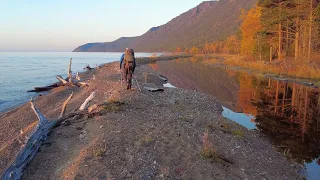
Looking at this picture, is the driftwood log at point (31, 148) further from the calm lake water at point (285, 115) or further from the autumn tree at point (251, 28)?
the autumn tree at point (251, 28)

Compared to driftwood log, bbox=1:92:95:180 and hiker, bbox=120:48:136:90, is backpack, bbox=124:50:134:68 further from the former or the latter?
driftwood log, bbox=1:92:95:180

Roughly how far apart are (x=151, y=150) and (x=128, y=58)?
33.1ft

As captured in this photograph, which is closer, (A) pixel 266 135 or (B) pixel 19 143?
(B) pixel 19 143

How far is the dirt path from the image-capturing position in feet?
26.8

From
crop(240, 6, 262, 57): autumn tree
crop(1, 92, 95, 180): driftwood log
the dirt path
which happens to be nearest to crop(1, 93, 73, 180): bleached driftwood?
crop(1, 92, 95, 180): driftwood log

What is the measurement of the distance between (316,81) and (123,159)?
102 feet

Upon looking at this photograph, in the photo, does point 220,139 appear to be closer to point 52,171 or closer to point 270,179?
point 270,179

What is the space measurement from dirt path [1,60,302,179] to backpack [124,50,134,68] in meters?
4.74

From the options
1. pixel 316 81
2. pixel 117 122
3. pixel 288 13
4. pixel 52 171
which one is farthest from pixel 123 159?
pixel 288 13

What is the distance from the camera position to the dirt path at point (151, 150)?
8.16 m

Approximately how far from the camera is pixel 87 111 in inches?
548

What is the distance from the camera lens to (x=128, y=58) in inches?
730

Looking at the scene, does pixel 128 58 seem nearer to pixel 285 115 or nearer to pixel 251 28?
pixel 285 115

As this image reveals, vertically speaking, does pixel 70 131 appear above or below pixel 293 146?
above
